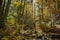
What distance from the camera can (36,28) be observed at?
9.37 feet

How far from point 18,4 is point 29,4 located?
7.8 inches

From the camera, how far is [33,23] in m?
2.86

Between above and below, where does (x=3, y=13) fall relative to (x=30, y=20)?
above

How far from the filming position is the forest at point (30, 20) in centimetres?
282

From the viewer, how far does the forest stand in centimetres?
282

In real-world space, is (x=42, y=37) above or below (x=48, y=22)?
below

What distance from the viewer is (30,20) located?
286 cm

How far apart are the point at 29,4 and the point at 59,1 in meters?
0.53

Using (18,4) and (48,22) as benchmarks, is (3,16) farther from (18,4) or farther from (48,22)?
(48,22)

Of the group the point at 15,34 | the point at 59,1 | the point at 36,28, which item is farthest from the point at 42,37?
the point at 59,1

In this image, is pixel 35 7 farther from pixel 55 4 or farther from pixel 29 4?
pixel 55 4

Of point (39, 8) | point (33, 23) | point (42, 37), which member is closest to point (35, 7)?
point (39, 8)

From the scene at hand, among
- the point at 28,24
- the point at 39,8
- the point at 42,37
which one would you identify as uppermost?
the point at 39,8

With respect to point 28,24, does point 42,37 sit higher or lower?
lower
